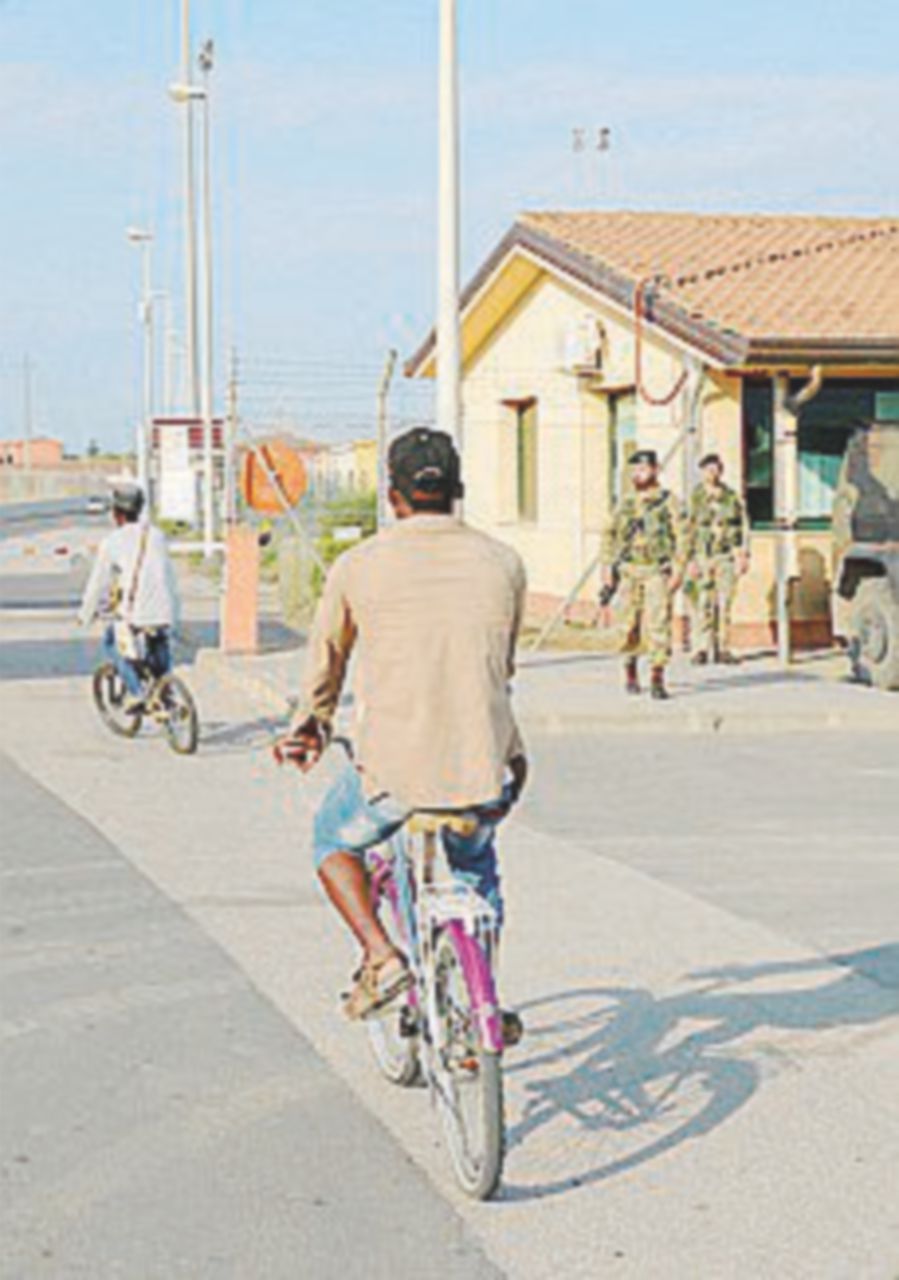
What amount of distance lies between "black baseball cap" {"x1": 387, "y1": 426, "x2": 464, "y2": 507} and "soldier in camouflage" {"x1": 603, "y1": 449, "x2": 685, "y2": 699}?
10.6 m

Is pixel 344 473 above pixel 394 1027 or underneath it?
above

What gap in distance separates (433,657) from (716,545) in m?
14.2

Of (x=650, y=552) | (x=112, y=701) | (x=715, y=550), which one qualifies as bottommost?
(x=112, y=701)

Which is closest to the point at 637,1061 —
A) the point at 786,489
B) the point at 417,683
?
the point at 417,683

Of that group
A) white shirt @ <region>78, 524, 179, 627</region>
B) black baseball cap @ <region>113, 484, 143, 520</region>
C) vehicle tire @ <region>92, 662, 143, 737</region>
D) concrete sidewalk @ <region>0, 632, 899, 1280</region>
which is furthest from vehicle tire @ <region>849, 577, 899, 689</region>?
concrete sidewalk @ <region>0, 632, 899, 1280</region>

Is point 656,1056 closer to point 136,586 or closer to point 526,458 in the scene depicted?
point 136,586

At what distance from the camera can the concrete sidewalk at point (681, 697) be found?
16031 millimetres

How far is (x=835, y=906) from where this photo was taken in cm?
940

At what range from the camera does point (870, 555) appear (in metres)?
18.4

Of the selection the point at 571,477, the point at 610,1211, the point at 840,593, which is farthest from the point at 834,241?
the point at 610,1211

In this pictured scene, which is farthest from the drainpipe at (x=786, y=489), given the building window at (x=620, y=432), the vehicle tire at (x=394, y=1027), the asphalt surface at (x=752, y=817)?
the vehicle tire at (x=394, y=1027)

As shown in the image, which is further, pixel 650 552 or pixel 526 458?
pixel 526 458

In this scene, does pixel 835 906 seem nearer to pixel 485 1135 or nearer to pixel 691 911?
pixel 691 911

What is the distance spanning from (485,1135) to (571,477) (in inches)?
798
